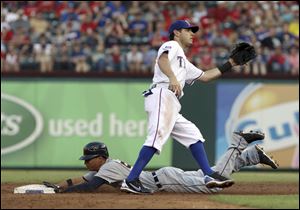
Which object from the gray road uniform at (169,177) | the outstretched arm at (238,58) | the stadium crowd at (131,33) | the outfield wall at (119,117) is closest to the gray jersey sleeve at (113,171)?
the gray road uniform at (169,177)

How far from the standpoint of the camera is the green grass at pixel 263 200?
7245 millimetres

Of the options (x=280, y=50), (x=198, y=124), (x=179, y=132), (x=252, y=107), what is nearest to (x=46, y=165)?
(x=198, y=124)

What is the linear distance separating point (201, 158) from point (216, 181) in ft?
1.27

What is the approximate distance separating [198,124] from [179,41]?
6.19m

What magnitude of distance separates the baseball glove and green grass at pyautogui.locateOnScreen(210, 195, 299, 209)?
1.54m

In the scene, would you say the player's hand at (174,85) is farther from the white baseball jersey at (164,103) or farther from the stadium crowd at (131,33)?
the stadium crowd at (131,33)

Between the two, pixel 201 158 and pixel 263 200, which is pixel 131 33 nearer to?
Result: pixel 201 158

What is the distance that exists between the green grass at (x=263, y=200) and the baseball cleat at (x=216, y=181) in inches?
5.0

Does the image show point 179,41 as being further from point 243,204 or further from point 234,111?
point 234,111

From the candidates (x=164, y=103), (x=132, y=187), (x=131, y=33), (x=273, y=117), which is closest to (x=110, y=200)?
(x=132, y=187)

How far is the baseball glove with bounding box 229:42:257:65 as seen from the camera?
9031 mm

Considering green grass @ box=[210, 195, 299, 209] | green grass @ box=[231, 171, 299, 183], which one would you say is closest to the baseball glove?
green grass @ box=[210, 195, 299, 209]

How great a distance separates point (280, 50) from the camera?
1588cm

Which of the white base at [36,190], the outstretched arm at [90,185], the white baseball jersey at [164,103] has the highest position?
the white baseball jersey at [164,103]
